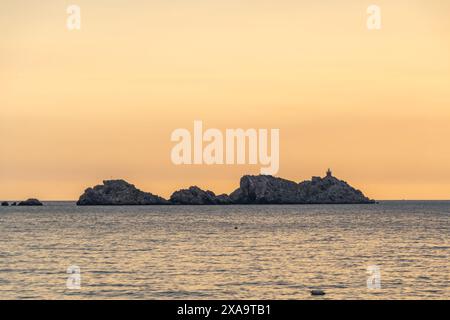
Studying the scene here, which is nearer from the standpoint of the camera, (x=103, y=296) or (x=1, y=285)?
(x=103, y=296)

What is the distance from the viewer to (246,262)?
80500 mm

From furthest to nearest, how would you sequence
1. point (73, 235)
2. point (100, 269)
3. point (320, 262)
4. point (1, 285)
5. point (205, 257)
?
point (73, 235) < point (205, 257) < point (320, 262) < point (100, 269) < point (1, 285)

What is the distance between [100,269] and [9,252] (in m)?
28.2

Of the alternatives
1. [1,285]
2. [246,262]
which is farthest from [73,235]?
[1,285]

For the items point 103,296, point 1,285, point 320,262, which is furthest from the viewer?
point 320,262

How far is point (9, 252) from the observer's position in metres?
97.6

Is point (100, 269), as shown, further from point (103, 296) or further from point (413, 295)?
point (413, 295)

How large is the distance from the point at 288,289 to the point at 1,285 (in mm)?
25696

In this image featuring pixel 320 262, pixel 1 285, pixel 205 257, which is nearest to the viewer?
pixel 1 285

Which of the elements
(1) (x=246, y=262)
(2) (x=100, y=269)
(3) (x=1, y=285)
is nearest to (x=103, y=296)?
(3) (x=1, y=285)
